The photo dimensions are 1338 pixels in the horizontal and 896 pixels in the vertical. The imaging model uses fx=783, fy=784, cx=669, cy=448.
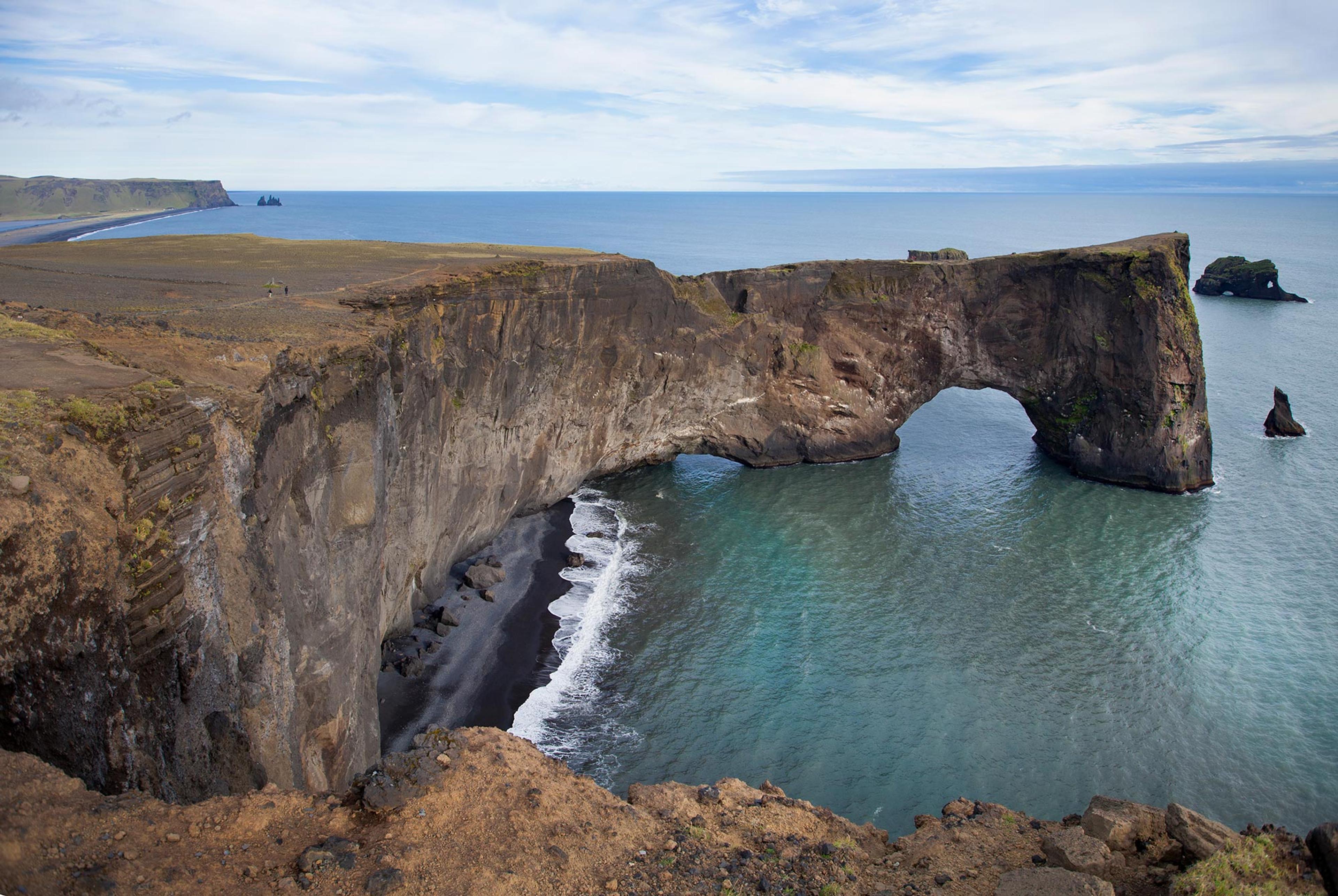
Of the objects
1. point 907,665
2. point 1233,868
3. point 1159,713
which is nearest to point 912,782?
point 907,665

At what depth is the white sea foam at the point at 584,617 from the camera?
2381 cm

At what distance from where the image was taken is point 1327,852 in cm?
1145

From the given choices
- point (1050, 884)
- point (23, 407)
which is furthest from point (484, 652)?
point (1050, 884)

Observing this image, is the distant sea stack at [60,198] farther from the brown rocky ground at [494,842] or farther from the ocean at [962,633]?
the brown rocky ground at [494,842]

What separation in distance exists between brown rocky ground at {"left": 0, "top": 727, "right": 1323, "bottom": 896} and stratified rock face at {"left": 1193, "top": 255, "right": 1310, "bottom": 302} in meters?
104

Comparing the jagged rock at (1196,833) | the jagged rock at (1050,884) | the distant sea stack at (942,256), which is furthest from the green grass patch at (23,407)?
the distant sea stack at (942,256)

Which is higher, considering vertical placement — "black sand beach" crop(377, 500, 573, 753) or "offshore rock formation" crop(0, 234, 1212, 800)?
"offshore rock formation" crop(0, 234, 1212, 800)

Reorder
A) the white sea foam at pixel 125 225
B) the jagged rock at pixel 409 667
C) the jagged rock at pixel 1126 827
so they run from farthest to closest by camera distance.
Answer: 1. the white sea foam at pixel 125 225
2. the jagged rock at pixel 409 667
3. the jagged rock at pixel 1126 827

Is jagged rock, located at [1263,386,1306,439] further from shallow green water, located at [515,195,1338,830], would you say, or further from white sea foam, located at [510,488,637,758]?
white sea foam, located at [510,488,637,758]

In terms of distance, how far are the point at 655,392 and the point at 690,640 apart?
54.4 ft

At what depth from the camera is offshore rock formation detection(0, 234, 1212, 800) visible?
10797mm

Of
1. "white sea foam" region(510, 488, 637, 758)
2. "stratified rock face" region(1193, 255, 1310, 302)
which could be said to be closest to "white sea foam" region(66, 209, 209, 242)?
"white sea foam" region(510, 488, 637, 758)

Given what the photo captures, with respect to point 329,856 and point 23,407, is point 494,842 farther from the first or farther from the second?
point 23,407

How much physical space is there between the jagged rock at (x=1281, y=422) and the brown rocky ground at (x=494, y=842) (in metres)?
44.6
